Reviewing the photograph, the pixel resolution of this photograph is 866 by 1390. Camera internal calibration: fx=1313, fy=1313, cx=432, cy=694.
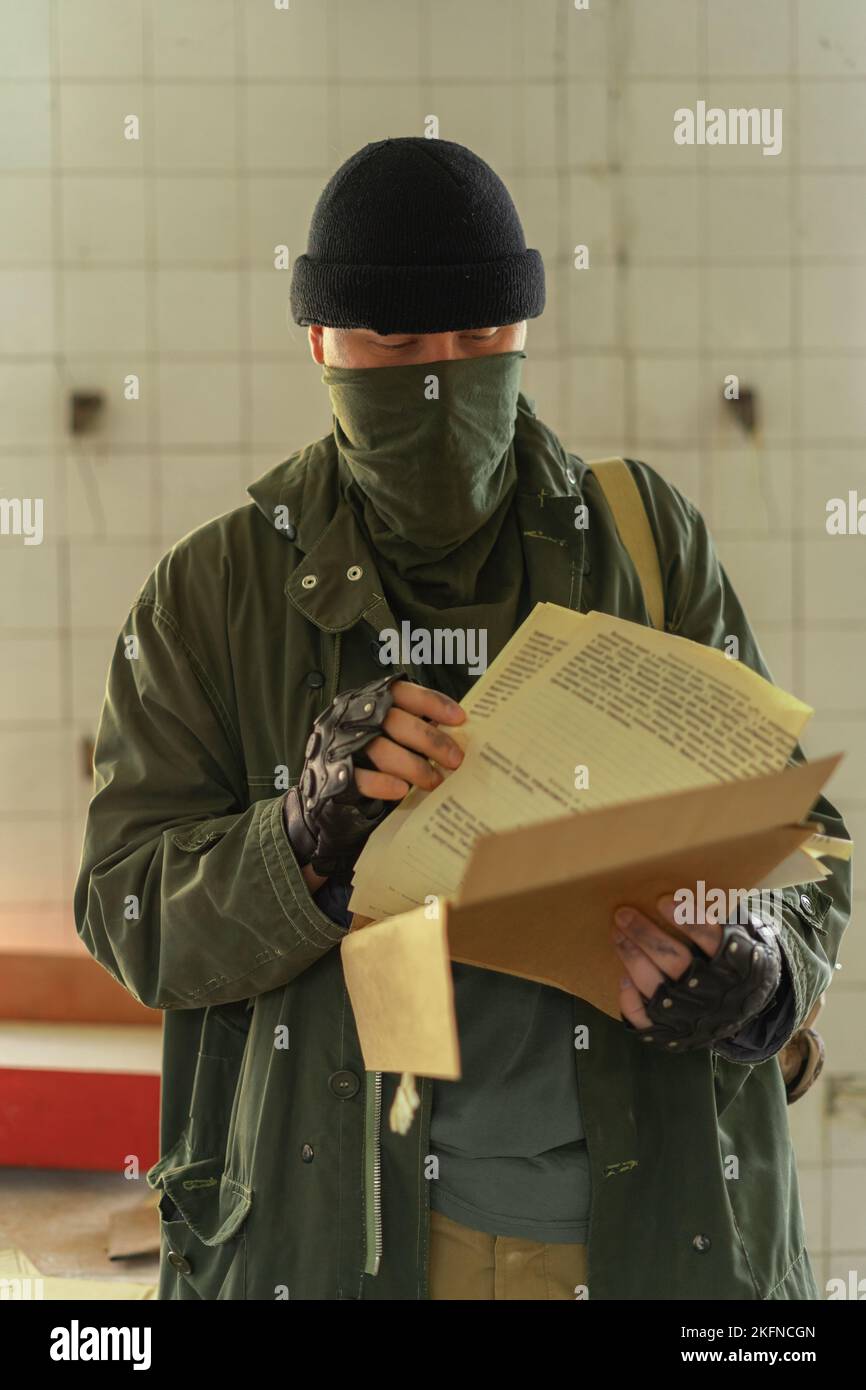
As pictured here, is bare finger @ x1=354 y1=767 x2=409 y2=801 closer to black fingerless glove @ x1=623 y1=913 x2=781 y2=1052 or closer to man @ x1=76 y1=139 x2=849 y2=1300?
man @ x1=76 y1=139 x2=849 y2=1300

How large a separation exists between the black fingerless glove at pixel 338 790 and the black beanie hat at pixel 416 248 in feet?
1.14

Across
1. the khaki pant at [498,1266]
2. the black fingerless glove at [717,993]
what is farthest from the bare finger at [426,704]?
the khaki pant at [498,1266]

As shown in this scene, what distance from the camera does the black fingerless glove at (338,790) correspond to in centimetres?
94

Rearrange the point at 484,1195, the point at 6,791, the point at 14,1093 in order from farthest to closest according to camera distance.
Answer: the point at 6,791 → the point at 14,1093 → the point at 484,1195

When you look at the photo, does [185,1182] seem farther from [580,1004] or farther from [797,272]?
[797,272]

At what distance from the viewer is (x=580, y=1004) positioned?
3.59ft

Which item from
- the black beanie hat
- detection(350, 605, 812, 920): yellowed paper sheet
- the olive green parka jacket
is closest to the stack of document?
detection(350, 605, 812, 920): yellowed paper sheet

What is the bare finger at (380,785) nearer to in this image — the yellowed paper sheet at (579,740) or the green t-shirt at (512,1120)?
the yellowed paper sheet at (579,740)

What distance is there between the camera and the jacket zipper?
108 cm

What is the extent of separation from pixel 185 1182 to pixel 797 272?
2030 mm

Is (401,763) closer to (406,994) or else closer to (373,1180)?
(406,994)

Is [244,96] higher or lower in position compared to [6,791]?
higher

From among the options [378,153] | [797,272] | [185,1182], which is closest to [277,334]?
[797,272]

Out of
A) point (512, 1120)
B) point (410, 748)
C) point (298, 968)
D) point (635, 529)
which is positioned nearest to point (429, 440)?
point (635, 529)
